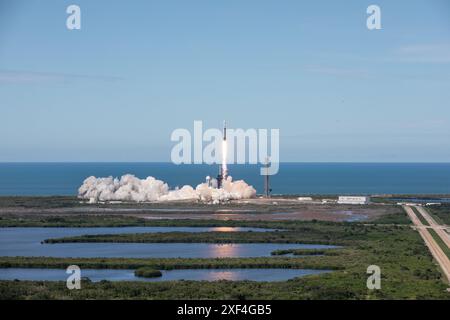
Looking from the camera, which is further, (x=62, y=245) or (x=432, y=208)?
(x=432, y=208)

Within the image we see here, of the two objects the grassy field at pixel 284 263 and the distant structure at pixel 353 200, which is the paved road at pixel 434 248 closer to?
the grassy field at pixel 284 263

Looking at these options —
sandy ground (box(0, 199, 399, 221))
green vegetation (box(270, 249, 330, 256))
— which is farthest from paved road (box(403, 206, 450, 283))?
sandy ground (box(0, 199, 399, 221))

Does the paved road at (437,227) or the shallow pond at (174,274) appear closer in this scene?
the shallow pond at (174,274)

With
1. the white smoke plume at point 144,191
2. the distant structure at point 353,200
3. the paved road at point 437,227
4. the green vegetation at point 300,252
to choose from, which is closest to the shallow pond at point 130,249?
the green vegetation at point 300,252

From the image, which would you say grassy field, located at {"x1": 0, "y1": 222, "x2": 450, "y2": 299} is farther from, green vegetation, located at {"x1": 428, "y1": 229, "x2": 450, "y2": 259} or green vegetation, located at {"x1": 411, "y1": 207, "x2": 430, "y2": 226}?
green vegetation, located at {"x1": 411, "y1": 207, "x2": 430, "y2": 226}

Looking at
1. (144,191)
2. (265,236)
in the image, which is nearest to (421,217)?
(265,236)

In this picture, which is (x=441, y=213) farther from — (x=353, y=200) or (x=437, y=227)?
(x=353, y=200)

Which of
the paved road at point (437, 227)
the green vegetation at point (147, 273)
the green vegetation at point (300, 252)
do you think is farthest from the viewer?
the paved road at point (437, 227)
